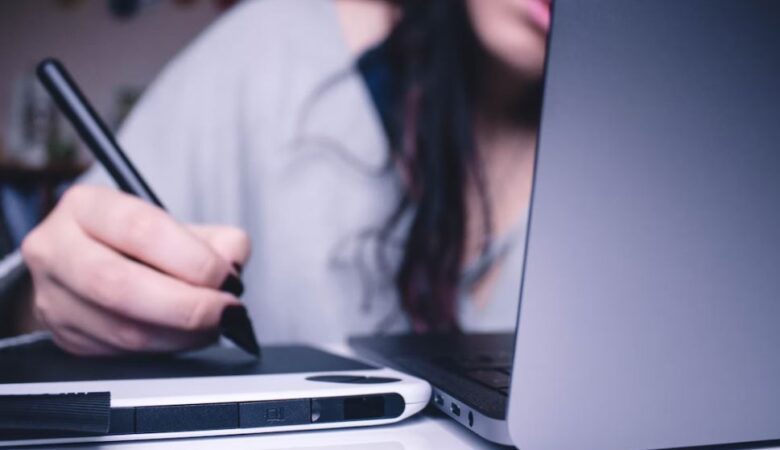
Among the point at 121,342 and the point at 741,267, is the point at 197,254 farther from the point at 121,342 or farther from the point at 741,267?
the point at 741,267

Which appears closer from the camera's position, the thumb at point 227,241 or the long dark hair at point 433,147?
the thumb at point 227,241

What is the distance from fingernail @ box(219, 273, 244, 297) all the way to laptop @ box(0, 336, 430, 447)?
5 centimetres

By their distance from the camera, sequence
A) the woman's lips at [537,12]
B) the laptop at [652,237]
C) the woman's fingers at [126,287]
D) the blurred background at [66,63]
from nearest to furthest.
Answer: the laptop at [652,237]
the woman's fingers at [126,287]
the woman's lips at [537,12]
the blurred background at [66,63]

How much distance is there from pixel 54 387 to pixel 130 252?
0.33 ft

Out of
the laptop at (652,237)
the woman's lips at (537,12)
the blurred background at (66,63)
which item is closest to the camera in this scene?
the laptop at (652,237)

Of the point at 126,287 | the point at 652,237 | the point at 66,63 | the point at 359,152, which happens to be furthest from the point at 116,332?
the point at 66,63

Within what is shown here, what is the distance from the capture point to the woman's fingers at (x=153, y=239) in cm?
34

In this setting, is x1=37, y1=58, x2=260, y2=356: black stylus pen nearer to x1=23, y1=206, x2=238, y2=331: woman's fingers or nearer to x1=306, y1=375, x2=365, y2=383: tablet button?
x1=23, y1=206, x2=238, y2=331: woman's fingers

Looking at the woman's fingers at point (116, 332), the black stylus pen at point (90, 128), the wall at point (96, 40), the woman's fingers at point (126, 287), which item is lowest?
the woman's fingers at point (116, 332)

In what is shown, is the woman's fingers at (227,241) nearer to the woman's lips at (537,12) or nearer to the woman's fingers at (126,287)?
the woman's fingers at (126,287)

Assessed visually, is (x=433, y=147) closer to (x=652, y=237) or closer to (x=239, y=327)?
(x=239, y=327)

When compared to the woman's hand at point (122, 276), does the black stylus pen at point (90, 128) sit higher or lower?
higher

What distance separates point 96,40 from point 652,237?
2.29 metres

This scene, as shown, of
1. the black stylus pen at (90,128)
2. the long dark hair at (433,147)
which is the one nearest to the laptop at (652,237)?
the black stylus pen at (90,128)
